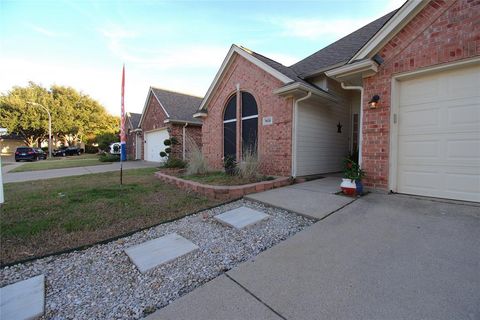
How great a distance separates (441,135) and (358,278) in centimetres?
375

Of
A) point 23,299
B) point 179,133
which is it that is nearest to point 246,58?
point 179,133

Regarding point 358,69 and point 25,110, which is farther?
point 25,110

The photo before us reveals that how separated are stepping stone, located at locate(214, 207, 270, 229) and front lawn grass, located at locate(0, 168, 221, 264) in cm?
78

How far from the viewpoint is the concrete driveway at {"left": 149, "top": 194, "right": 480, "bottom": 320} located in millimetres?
1622

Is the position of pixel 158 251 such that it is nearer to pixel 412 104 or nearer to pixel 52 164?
pixel 412 104

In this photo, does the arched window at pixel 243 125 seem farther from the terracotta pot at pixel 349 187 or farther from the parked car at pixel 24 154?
the parked car at pixel 24 154

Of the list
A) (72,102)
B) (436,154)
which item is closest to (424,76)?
(436,154)

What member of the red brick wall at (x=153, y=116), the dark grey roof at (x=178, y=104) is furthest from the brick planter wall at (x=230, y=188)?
the red brick wall at (x=153, y=116)

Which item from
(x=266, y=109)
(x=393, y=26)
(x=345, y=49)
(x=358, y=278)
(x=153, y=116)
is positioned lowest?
(x=358, y=278)

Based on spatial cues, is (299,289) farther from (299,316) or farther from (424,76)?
(424,76)

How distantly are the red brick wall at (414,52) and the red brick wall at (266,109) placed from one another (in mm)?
2307

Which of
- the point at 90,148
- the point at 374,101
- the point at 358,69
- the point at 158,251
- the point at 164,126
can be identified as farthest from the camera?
the point at 90,148

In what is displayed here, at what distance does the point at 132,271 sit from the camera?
2.33 m

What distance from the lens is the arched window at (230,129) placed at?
8484 mm
